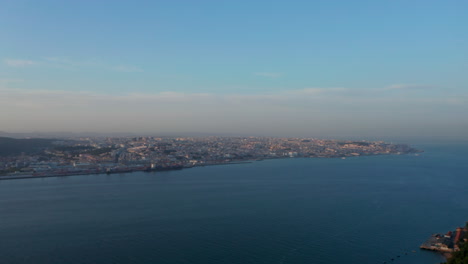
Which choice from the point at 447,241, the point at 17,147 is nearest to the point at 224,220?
the point at 447,241

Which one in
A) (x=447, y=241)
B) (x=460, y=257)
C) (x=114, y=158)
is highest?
(x=114, y=158)

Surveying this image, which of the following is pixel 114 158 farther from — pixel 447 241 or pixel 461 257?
pixel 461 257

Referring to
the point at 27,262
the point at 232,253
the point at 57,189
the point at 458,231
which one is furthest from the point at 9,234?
the point at 458,231

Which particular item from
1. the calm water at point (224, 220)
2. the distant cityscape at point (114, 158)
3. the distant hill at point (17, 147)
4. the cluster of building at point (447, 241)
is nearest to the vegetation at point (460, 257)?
the calm water at point (224, 220)

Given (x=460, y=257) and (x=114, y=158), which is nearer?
(x=460, y=257)

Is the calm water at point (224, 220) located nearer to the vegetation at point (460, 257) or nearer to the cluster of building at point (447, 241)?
the cluster of building at point (447, 241)

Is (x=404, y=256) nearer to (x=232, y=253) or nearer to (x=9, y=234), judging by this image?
(x=232, y=253)

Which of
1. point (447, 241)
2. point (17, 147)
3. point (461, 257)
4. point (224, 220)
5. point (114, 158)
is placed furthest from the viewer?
point (17, 147)
